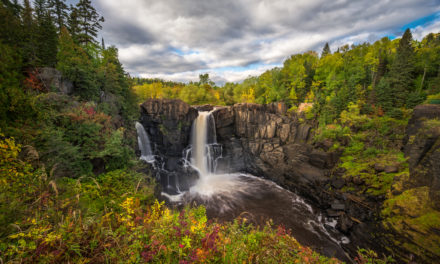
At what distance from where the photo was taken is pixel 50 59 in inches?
563

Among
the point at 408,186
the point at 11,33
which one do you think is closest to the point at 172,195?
the point at 11,33

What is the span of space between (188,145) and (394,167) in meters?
24.5

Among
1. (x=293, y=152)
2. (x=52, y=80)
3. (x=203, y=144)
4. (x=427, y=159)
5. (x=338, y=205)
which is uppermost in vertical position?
(x=52, y=80)

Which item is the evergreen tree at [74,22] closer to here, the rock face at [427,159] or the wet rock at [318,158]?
the wet rock at [318,158]

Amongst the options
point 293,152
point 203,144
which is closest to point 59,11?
point 203,144

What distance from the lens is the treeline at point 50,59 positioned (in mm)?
7966

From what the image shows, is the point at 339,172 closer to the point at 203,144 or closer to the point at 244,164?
the point at 244,164

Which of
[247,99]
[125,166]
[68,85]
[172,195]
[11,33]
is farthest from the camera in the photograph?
[247,99]

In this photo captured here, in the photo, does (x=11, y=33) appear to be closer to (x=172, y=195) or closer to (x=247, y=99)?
(x=172, y=195)

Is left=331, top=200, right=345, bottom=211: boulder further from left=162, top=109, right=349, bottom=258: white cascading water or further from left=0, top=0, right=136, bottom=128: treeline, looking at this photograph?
left=0, top=0, right=136, bottom=128: treeline

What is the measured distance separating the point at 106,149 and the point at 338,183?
2171 cm

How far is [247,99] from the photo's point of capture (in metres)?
40.1

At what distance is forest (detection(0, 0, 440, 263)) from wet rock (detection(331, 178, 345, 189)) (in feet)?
3.83

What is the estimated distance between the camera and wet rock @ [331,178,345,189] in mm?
16031
